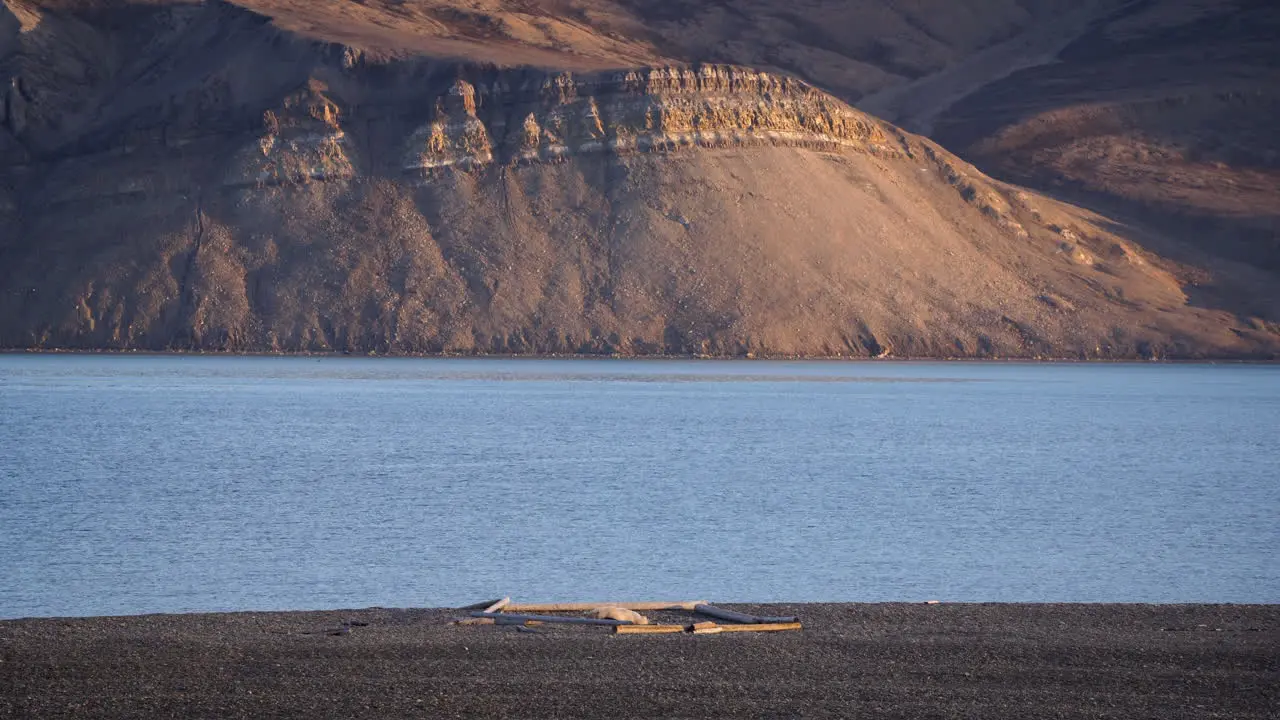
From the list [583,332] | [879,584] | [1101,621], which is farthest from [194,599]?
[583,332]

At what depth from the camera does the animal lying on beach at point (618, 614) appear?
1923 cm

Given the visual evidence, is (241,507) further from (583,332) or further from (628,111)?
(628,111)

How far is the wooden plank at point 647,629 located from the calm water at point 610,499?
17.7 ft

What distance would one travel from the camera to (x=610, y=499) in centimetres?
3862

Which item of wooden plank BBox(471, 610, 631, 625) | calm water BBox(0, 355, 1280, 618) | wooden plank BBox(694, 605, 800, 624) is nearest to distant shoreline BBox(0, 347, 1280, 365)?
calm water BBox(0, 355, 1280, 618)

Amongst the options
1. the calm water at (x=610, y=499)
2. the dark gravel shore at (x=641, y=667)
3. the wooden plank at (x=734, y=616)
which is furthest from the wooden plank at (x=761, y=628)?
the calm water at (x=610, y=499)

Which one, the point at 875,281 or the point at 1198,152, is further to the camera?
the point at 1198,152

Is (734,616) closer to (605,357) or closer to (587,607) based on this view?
(587,607)

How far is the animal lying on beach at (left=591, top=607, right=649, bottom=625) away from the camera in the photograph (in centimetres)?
1923

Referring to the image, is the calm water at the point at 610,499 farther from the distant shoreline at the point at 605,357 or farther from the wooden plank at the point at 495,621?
the distant shoreline at the point at 605,357

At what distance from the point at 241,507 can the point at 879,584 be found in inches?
592

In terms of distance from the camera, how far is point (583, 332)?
115312 mm

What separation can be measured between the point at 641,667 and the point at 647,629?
2.13 metres

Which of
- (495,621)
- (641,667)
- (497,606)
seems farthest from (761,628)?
(497,606)
